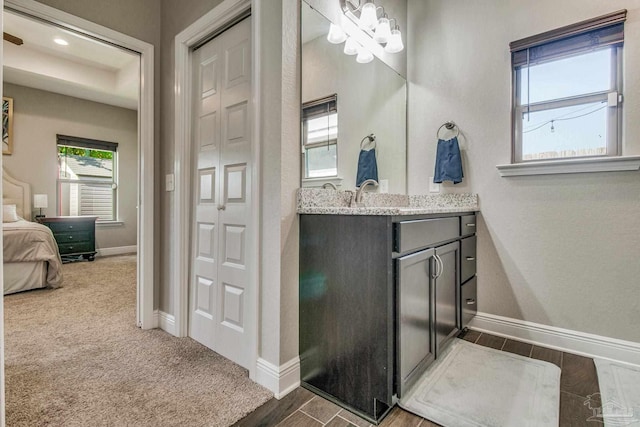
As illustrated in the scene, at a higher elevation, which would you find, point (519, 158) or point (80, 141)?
point (80, 141)

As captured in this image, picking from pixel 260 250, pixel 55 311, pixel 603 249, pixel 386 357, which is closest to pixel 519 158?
pixel 603 249

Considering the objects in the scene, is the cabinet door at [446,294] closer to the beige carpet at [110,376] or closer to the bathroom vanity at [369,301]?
the bathroom vanity at [369,301]

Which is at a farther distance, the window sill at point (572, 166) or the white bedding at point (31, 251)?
the white bedding at point (31, 251)

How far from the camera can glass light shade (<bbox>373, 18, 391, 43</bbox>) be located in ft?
7.59

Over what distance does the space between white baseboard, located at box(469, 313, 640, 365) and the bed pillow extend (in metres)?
5.56

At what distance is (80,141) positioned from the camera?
5449mm

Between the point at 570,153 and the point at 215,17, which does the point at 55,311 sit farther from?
the point at 570,153

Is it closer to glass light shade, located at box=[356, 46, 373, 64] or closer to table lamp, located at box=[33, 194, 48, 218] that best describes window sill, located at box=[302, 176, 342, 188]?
glass light shade, located at box=[356, 46, 373, 64]

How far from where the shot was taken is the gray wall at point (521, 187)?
6.33 feet

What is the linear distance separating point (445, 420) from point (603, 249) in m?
1.49

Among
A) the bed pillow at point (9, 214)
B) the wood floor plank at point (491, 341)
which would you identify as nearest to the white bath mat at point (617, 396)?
the wood floor plank at point (491, 341)

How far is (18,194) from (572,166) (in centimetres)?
659

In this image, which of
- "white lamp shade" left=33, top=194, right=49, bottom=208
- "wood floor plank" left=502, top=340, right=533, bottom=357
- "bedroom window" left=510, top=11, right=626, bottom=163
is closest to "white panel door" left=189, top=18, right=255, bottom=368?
"wood floor plank" left=502, top=340, right=533, bottom=357

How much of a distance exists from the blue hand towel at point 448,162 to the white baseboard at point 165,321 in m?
2.25
